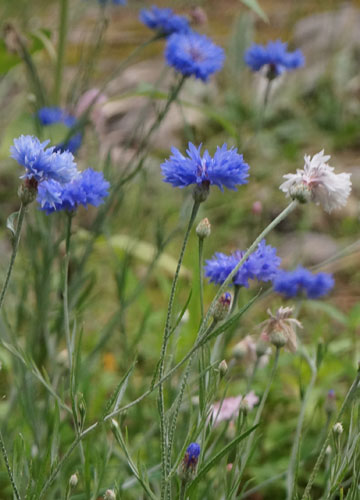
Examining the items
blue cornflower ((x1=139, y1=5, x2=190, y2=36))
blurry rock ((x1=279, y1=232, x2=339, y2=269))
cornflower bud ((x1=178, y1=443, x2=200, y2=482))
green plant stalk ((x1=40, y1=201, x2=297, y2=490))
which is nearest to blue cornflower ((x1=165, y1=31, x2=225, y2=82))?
blue cornflower ((x1=139, y1=5, x2=190, y2=36))

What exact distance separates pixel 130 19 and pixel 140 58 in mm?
287

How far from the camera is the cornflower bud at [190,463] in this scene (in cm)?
70

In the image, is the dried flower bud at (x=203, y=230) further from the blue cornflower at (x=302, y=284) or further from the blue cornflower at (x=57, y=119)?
the blue cornflower at (x=57, y=119)

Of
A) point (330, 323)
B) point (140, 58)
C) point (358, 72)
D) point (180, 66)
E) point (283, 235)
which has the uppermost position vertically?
point (140, 58)

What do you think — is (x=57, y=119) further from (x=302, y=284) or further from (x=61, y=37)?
(x=302, y=284)

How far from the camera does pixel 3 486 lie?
118 cm

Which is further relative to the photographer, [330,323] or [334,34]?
[334,34]

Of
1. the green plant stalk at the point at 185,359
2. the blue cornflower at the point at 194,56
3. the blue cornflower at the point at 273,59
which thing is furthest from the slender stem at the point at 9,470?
the blue cornflower at the point at 273,59

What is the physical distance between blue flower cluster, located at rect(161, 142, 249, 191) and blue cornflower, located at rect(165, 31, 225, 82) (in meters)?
0.43

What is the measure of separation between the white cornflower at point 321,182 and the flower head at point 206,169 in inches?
2.1

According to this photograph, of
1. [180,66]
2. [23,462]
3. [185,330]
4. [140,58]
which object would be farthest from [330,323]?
[140,58]

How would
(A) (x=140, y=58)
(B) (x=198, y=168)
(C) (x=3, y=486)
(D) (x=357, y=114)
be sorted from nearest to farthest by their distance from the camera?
(B) (x=198, y=168) → (C) (x=3, y=486) → (D) (x=357, y=114) → (A) (x=140, y=58)

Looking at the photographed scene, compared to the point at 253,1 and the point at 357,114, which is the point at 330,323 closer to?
the point at 253,1

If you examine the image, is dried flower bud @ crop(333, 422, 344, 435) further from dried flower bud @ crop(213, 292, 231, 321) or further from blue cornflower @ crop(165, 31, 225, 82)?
blue cornflower @ crop(165, 31, 225, 82)
